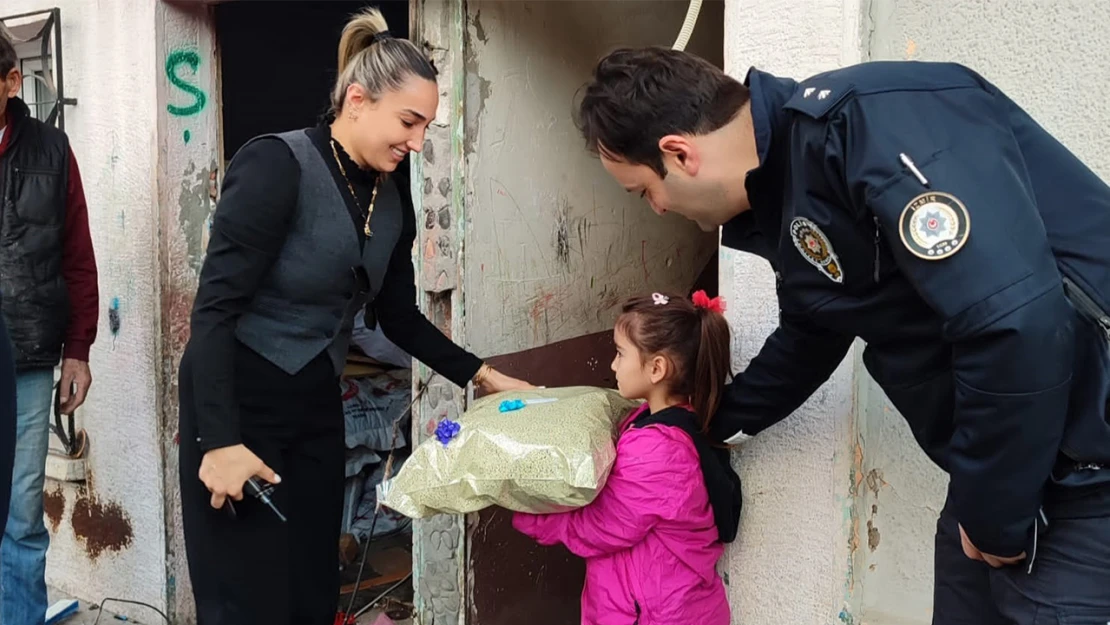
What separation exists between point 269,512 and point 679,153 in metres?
1.34

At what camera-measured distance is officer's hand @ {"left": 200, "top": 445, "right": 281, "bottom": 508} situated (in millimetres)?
2102

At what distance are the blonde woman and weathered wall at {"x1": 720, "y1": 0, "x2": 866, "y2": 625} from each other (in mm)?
845

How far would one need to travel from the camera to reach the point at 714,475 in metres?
2.30

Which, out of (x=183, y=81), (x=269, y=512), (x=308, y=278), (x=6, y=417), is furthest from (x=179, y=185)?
(x=6, y=417)

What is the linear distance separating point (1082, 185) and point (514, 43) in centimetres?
210

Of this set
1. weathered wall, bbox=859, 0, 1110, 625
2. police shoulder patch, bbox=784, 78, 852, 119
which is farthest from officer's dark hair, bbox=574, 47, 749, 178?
weathered wall, bbox=859, 0, 1110, 625

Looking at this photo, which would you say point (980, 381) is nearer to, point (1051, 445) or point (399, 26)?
point (1051, 445)

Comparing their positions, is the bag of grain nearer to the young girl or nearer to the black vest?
the young girl

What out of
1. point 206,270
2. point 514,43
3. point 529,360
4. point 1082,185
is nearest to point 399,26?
point 514,43

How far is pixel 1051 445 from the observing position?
1.35 m

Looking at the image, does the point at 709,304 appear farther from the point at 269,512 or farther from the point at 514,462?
the point at 269,512

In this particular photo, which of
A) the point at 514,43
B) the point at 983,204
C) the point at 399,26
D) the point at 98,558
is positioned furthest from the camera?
the point at 399,26

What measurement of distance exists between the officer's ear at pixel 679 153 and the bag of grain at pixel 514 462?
2.63ft

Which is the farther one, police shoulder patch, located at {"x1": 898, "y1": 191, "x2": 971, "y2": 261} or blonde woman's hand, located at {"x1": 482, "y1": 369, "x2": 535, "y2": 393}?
blonde woman's hand, located at {"x1": 482, "y1": 369, "x2": 535, "y2": 393}
